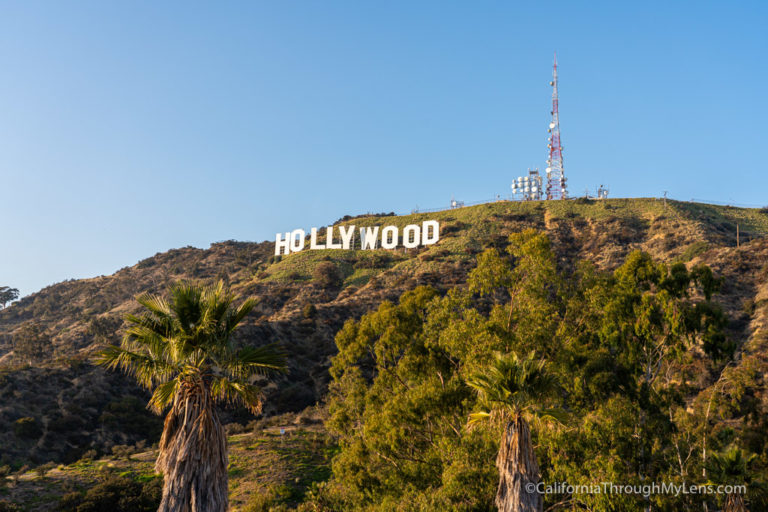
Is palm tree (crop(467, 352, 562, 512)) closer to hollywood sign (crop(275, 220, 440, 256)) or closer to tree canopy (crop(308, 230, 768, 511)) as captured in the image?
tree canopy (crop(308, 230, 768, 511))

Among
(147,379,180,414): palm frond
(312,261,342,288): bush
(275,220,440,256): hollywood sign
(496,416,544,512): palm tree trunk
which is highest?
(275,220,440,256): hollywood sign

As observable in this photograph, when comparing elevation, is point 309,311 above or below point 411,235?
below

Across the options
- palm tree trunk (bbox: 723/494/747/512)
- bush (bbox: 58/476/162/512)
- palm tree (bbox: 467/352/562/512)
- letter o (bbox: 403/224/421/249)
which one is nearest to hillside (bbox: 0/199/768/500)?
letter o (bbox: 403/224/421/249)

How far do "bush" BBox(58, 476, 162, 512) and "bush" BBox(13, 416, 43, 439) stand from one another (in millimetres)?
21116

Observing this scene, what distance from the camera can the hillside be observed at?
47656 millimetres

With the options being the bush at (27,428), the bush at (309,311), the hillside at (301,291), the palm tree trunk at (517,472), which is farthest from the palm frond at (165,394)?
the bush at (309,311)

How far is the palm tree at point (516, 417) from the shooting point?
13.1 m

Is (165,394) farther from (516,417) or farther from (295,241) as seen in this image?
(295,241)

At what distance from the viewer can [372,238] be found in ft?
377

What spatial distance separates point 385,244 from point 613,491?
97.2m

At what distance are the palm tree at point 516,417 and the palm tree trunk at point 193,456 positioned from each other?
6775 millimetres

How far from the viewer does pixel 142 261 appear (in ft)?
456

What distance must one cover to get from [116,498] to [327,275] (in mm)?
72682

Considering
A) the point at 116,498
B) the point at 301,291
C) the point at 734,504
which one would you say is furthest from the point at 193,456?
the point at 301,291
